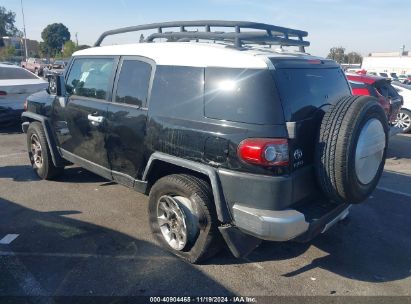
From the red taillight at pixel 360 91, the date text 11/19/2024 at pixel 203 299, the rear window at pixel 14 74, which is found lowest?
the date text 11/19/2024 at pixel 203 299

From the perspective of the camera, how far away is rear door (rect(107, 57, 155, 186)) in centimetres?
348

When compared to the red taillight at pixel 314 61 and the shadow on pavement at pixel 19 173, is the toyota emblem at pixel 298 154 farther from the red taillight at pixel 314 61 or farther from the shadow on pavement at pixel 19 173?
the shadow on pavement at pixel 19 173

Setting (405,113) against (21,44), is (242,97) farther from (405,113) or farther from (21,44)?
(21,44)

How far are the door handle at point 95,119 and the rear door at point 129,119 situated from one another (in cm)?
13

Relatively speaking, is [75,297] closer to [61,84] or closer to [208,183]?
[208,183]

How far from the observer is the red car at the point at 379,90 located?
25.4ft

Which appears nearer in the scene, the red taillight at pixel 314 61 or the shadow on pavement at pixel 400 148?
the red taillight at pixel 314 61

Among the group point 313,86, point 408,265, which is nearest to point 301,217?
point 313,86

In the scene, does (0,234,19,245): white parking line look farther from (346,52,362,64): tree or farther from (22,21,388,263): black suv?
(346,52,362,64): tree

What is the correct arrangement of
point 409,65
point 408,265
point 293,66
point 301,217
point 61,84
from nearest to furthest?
point 301,217 < point 293,66 < point 408,265 < point 61,84 < point 409,65

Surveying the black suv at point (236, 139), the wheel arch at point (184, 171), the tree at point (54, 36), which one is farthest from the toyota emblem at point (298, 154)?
the tree at point (54, 36)

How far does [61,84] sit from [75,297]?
9.46 feet

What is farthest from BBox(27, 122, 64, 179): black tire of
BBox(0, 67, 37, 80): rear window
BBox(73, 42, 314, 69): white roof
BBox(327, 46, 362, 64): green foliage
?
BBox(327, 46, 362, 64): green foliage

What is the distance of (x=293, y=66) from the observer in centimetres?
295
